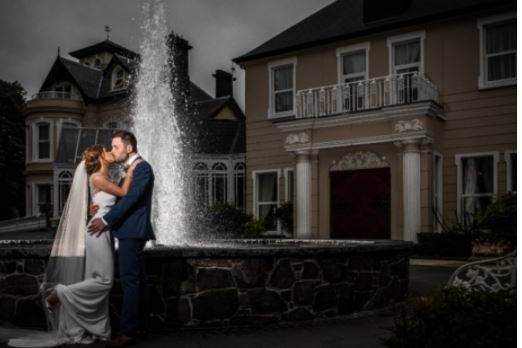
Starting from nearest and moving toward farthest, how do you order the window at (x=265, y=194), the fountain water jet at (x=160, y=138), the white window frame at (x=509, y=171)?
the fountain water jet at (x=160, y=138) → the white window frame at (x=509, y=171) → the window at (x=265, y=194)

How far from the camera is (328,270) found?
21.5 feet

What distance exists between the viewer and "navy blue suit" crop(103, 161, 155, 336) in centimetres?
536

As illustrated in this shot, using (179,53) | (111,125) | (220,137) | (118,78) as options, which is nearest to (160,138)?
(220,137)

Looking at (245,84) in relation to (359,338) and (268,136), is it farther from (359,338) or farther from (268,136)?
(359,338)

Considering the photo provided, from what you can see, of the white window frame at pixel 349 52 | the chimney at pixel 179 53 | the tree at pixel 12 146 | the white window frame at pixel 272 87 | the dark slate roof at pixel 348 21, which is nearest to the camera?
the dark slate roof at pixel 348 21

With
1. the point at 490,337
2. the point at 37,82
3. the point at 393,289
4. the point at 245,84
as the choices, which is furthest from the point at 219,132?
the point at 490,337

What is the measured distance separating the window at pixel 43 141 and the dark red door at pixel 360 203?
63.4 feet

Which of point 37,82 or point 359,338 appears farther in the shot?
point 37,82

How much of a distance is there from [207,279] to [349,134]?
36.2ft

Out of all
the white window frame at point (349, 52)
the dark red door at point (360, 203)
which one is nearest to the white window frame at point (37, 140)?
Result: the white window frame at point (349, 52)

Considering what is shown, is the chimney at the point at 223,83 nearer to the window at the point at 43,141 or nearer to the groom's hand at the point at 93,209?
the window at the point at 43,141

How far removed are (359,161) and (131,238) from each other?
486 inches

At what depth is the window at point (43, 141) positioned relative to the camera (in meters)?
30.8

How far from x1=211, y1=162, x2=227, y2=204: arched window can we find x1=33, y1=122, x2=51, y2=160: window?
38.2ft
